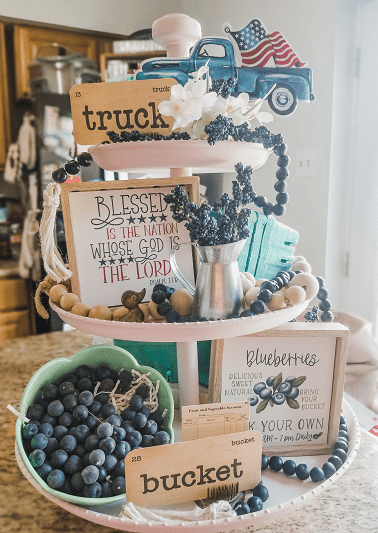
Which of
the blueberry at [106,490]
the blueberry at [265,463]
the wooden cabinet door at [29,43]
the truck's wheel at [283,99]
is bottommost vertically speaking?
the blueberry at [265,463]

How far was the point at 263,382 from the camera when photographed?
2.65 feet

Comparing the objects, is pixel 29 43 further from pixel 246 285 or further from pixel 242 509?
pixel 242 509

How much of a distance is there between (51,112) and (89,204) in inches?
99.6

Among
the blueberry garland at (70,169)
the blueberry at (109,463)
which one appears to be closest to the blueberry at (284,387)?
the blueberry at (109,463)

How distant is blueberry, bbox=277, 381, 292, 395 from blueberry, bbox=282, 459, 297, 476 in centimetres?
12

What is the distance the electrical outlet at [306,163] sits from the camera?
2.10 metres

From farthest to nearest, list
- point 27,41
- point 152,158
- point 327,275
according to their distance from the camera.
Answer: point 27,41
point 327,275
point 152,158

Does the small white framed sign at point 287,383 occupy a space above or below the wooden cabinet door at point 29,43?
below

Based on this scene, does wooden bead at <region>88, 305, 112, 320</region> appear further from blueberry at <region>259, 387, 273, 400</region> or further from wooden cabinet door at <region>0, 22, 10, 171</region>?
wooden cabinet door at <region>0, 22, 10, 171</region>

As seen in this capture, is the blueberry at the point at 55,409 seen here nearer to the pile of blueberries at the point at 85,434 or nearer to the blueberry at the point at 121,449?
the pile of blueberries at the point at 85,434

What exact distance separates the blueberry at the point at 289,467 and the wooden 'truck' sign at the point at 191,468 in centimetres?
7

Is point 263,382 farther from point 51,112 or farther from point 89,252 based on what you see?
point 51,112

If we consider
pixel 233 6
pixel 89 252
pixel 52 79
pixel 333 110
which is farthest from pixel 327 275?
pixel 52 79

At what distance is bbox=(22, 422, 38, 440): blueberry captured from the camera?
686mm
